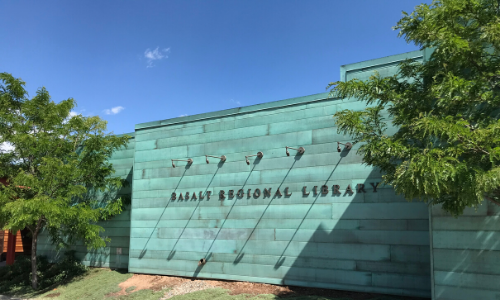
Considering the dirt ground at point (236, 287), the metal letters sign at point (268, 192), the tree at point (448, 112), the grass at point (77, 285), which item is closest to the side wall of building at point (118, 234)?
the grass at point (77, 285)

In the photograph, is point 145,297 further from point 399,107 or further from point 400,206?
point 399,107

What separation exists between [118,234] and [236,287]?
7780 mm

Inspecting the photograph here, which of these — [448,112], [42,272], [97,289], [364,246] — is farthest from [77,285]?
[448,112]

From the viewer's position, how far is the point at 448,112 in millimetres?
6859

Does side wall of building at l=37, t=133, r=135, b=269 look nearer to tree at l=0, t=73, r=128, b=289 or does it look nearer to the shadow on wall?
tree at l=0, t=73, r=128, b=289

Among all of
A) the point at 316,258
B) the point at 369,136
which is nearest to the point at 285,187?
the point at 316,258

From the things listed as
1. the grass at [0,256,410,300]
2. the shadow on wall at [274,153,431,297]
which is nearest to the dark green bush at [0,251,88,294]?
the grass at [0,256,410,300]

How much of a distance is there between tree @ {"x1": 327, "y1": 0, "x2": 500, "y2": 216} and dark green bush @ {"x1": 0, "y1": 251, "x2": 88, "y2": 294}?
1573 cm

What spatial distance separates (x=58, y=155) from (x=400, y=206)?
14.2 metres

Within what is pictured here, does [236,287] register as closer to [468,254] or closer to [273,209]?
[273,209]

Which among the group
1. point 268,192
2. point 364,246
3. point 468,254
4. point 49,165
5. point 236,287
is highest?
point 49,165

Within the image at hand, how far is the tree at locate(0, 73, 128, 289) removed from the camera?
1443 centimetres

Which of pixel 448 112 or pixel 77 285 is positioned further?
pixel 77 285

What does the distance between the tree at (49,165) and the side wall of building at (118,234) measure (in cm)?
73
